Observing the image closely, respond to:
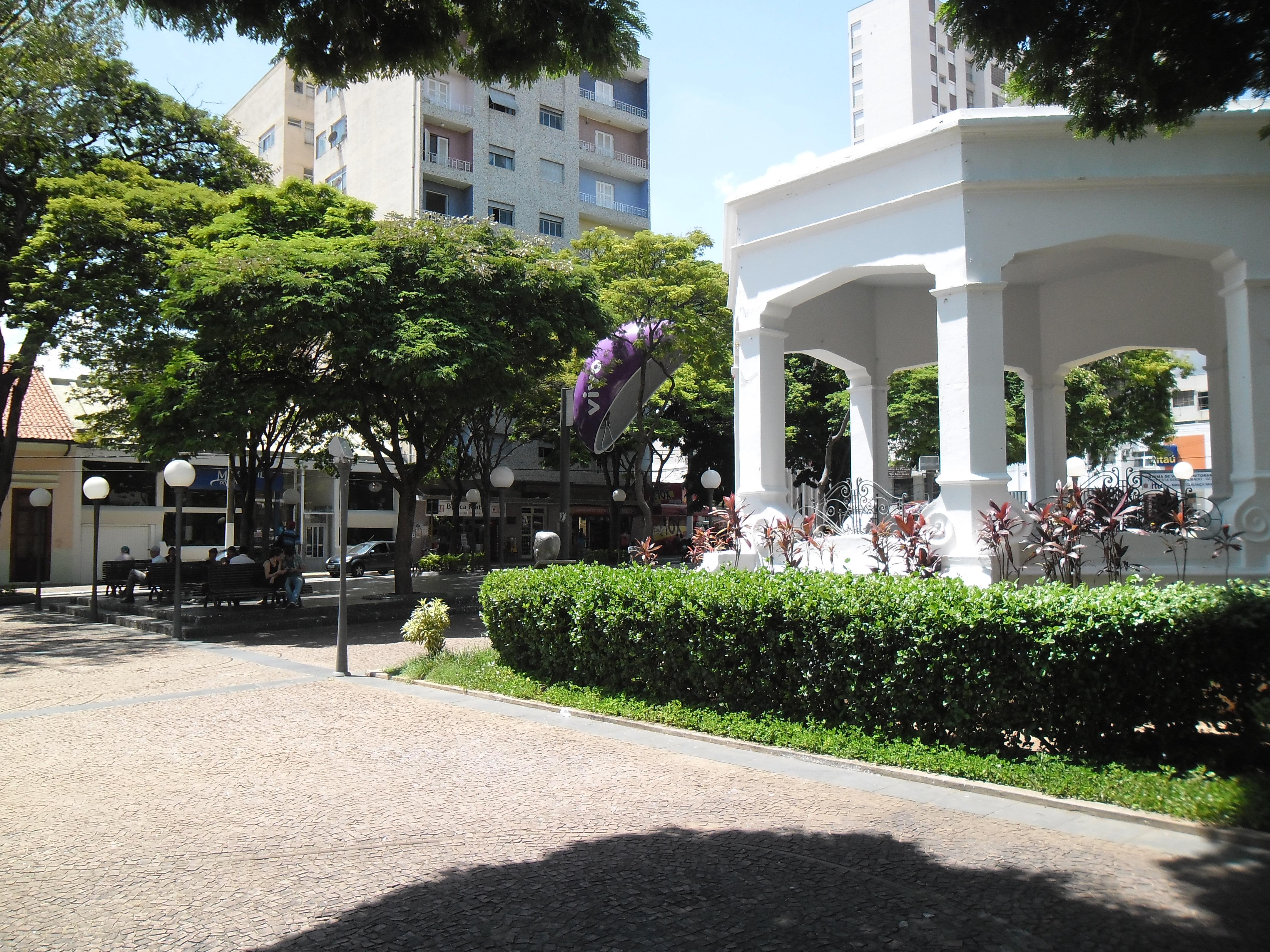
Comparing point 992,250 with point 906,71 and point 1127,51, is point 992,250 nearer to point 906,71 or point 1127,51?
point 1127,51

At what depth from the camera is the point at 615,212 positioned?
44750mm

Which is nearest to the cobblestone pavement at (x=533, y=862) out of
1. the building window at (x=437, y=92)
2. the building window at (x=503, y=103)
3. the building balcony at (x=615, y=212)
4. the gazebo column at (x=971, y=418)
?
the gazebo column at (x=971, y=418)

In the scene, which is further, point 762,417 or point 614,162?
point 614,162

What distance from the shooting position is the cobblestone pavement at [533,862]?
13.7 ft

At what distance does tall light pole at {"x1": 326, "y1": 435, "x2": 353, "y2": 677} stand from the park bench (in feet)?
24.6

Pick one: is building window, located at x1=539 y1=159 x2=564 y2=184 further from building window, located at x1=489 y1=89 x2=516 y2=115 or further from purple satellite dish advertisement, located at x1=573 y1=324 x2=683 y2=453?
purple satellite dish advertisement, located at x1=573 y1=324 x2=683 y2=453

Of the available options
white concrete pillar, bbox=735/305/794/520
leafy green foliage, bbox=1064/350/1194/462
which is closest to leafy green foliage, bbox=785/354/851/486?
leafy green foliage, bbox=1064/350/1194/462

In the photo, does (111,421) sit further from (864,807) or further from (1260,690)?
(1260,690)

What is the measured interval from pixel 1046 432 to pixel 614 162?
35.6m

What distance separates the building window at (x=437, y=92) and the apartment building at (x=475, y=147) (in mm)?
55

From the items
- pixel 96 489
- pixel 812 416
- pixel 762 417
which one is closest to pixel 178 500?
pixel 96 489

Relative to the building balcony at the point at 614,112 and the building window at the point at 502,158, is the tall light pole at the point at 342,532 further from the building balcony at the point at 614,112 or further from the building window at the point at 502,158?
the building balcony at the point at 614,112

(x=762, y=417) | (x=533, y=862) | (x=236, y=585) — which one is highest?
(x=762, y=417)

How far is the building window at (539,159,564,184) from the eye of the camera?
42812mm
